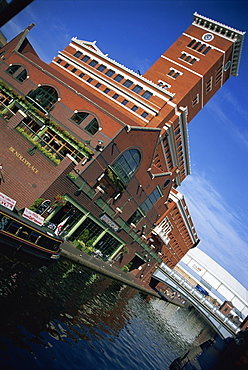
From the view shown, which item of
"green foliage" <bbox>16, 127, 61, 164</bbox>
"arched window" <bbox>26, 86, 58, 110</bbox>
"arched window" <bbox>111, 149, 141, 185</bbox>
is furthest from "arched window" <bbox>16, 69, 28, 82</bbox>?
"arched window" <bbox>111, 149, 141, 185</bbox>

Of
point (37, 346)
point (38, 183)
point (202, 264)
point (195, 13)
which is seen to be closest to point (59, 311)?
point (37, 346)

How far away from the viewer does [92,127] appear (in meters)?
35.6

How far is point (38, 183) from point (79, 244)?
10477mm

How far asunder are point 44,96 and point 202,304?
5040 centimetres

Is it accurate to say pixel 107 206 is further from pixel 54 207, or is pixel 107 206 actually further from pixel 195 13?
pixel 195 13

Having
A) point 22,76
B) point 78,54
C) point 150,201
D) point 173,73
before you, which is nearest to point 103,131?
point 22,76

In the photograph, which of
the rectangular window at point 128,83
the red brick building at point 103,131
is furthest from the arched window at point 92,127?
the rectangular window at point 128,83

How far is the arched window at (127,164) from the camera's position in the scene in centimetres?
3728

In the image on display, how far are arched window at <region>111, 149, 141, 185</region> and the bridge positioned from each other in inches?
1125

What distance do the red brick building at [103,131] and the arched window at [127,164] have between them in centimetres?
15

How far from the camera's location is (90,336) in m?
16.3

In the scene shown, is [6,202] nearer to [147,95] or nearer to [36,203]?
[36,203]

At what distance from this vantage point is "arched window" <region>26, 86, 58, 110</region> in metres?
36.5

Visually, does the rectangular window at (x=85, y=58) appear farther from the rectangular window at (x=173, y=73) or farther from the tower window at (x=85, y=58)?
the rectangular window at (x=173, y=73)
